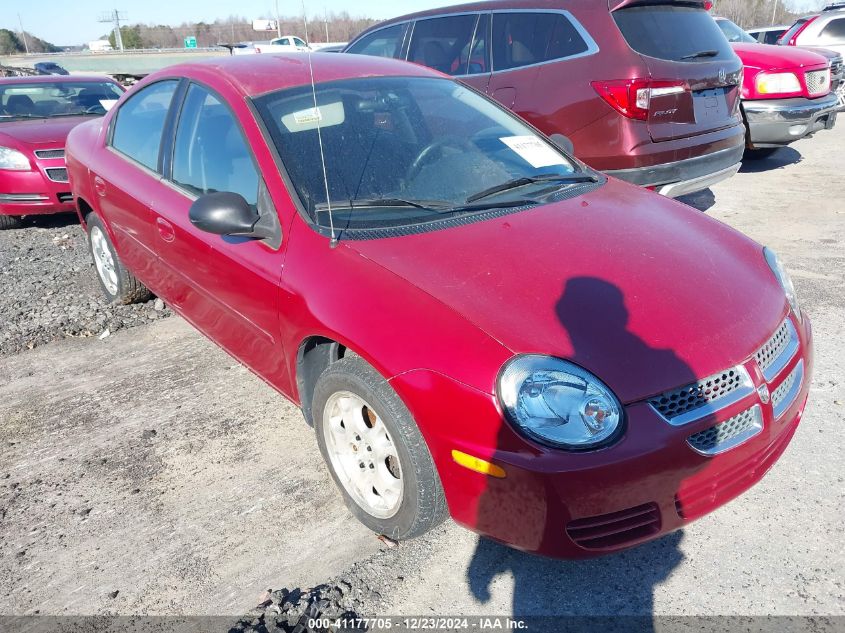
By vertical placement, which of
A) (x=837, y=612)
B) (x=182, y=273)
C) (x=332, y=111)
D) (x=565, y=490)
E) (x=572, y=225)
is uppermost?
(x=332, y=111)

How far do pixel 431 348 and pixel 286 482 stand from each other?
3.77ft

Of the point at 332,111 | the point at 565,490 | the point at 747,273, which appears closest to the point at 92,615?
the point at 565,490

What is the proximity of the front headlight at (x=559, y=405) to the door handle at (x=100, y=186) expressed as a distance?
320 centimetres

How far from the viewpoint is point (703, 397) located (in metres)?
2.13

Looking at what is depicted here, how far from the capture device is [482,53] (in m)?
6.02

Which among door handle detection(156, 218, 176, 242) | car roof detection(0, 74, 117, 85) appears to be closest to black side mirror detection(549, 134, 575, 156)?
door handle detection(156, 218, 176, 242)

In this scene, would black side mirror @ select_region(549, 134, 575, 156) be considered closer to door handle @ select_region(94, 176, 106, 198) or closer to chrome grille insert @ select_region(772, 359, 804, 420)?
chrome grille insert @ select_region(772, 359, 804, 420)

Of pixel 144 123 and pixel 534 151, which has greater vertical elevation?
pixel 144 123

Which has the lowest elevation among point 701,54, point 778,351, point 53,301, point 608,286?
point 53,301

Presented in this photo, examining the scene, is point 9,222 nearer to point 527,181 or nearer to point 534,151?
point 534,151

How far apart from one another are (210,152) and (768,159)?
26.9ft

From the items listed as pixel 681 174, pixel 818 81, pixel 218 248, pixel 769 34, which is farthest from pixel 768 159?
pixel 769 34

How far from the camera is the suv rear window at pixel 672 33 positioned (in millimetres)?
5180

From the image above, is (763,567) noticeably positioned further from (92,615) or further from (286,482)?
(92,615)
